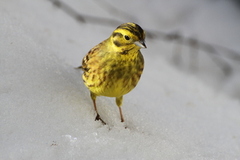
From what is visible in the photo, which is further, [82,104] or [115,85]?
[82,104]

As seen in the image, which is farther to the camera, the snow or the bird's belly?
the bird's belly

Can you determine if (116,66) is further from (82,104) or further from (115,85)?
(82,104)

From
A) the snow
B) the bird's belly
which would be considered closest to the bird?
the bird's belly

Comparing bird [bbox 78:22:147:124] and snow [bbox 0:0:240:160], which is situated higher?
bird [bbox 78:22:147:124]

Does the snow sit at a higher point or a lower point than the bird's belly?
lower

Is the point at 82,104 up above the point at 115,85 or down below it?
below

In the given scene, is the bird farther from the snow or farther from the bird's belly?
the snow

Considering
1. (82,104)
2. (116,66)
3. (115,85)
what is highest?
(116,66)

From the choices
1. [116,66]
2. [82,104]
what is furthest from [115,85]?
[82,104]

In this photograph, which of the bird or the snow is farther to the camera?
the bird
